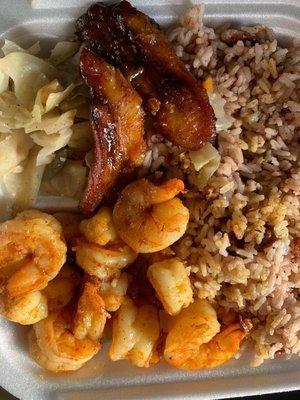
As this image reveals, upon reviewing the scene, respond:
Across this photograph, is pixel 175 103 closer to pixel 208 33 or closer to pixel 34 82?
pixel 208 33

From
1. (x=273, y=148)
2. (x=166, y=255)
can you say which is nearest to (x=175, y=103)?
(x=273, y=148)

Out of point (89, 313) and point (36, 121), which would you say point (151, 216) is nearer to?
point (89, 313)

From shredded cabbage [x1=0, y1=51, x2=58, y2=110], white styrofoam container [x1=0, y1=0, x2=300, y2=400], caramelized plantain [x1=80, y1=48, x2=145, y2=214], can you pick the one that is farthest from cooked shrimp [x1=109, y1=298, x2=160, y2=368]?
shredded cabbage [x1=0, y1=51, x2=58, y2=110]

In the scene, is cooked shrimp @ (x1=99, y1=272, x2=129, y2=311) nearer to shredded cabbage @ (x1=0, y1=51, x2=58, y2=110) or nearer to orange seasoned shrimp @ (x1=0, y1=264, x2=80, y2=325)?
orange seasoned shrimp @ (x1=0, y1=264, x2=80, y2=325)

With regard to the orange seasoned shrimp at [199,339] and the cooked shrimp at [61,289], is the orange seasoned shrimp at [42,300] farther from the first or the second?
the orange seasoned shrimp at [199,339]

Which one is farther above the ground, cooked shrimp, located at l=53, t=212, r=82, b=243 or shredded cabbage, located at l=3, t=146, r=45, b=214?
shredded cabbage, located at l=3, t=146, r=45, b=214
